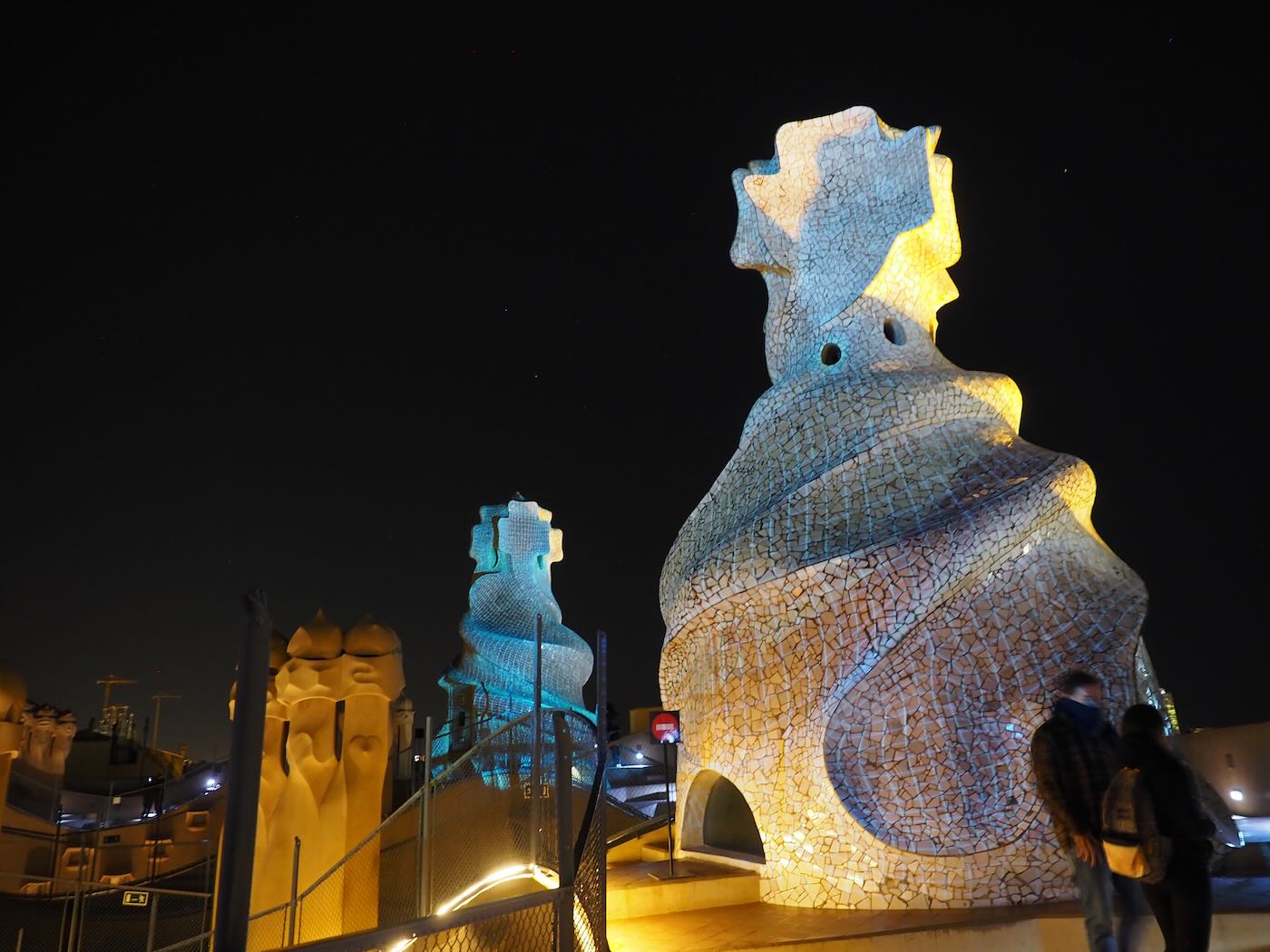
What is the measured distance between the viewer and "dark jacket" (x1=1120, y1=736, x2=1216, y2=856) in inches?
147

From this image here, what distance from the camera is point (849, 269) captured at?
32.1ft

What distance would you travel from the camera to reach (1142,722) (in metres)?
3.88

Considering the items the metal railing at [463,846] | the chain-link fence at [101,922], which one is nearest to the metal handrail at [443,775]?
the metal railing at [463,846]

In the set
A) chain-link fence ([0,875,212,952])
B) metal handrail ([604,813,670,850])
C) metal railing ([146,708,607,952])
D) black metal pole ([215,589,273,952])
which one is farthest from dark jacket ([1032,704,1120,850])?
chain-link fence ([0,875,212,952])

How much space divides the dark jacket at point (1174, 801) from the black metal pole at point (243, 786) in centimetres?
335

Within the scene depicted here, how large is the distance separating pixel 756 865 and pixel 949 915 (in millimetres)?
1870

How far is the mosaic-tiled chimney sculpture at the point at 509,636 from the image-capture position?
814 inches

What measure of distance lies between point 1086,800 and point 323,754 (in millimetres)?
8141

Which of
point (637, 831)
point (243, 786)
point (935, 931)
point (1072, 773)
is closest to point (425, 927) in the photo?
point (243, 786)

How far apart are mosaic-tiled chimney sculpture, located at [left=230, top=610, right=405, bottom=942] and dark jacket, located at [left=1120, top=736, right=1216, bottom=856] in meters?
7.95

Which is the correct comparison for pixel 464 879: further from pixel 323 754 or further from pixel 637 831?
pixel 637 831

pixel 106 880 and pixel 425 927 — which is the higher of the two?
pixel 106 880

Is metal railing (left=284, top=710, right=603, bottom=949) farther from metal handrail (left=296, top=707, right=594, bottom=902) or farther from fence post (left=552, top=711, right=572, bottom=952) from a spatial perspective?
fence post (left=552, top=711, right=572, bottom=952)

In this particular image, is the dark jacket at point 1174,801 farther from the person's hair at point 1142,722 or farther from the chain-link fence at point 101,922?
the chain-link fence at point 101,922
